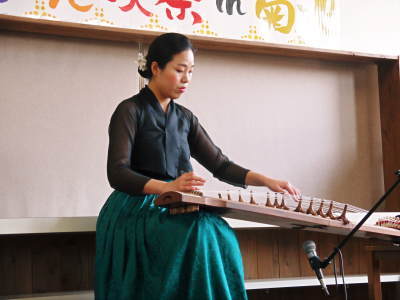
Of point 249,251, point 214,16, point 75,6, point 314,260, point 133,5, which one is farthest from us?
point 249,251

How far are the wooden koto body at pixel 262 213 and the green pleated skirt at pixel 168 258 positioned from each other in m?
0.07

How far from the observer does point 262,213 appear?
166 centimetres

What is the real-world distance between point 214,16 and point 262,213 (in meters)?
1.48

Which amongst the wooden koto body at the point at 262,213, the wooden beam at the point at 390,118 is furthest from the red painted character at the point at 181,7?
the wooden koto body at the point at 262,213

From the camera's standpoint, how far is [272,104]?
3.11 meters

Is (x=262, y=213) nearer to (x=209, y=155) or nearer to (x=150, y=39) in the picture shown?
(x=209, y=155)

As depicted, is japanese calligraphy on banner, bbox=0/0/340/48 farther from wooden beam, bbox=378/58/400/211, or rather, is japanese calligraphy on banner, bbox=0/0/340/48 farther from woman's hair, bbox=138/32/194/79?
woman's hair, bbox=138/32/194/79

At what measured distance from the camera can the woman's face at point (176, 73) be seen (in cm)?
205

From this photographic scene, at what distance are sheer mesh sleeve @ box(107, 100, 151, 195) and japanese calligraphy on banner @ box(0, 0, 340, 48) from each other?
825 millimetres

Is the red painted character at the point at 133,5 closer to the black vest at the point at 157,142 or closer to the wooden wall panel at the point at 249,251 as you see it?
the black vest at the point at 157,142

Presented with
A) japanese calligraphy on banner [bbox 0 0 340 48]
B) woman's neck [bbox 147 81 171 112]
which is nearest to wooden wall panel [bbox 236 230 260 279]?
japanese calligraphy on banner [bbox 0 0 340 48]

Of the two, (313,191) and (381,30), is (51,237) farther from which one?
(381,30)

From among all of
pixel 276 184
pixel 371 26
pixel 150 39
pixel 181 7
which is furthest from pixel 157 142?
pixel 371 26

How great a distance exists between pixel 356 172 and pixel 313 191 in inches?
11.6
